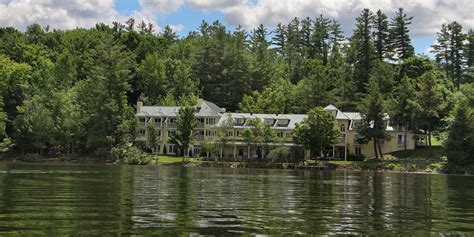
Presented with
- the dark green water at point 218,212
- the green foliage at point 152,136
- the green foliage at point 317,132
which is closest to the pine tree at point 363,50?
the green foliage at point 317,132

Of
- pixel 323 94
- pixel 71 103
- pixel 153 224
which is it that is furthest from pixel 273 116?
pixel 153 224

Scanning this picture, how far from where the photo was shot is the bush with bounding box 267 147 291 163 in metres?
89.9

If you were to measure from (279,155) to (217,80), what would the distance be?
37.0m

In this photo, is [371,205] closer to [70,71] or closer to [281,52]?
[70,71]

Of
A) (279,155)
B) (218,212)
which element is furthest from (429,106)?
(218,212)

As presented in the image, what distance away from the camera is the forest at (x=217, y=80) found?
95.6 meters

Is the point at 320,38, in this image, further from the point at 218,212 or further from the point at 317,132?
the point at 218,212

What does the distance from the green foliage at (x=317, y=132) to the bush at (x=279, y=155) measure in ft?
8.82

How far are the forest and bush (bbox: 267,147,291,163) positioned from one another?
15233 mm

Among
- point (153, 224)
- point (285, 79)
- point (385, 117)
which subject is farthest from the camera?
point (285, 79)

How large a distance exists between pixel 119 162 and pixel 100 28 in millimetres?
69181

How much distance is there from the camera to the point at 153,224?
20234 millimetres

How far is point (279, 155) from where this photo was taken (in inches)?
3553

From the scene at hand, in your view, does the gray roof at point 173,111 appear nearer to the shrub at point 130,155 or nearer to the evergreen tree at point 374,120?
the shrub at point 130,155
